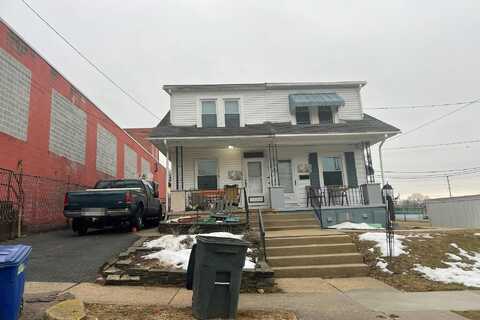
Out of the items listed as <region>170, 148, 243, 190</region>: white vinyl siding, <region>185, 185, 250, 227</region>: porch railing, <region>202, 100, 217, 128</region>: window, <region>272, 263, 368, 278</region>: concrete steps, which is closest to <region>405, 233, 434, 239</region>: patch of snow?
<region>272, 263, 368, 278</region>: concrete steps

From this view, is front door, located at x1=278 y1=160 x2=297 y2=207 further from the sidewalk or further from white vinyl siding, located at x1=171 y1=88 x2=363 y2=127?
the sidewalk

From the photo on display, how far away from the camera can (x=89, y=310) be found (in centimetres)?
471

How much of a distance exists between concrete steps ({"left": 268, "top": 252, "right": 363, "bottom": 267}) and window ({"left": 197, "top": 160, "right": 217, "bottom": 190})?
23.2 feet

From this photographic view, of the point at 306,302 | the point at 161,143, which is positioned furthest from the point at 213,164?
the point at 306,302

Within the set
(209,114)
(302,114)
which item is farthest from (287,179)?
(209,114)

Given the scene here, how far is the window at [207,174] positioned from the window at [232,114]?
73.0 inches

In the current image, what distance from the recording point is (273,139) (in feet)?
46.7

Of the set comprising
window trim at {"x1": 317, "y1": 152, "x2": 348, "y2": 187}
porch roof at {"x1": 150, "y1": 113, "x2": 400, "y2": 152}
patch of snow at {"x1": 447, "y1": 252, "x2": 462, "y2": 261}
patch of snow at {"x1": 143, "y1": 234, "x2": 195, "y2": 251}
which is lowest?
patch of snow at {"x1": 447, "y1": 252, "x2": 462, "y2": 261}

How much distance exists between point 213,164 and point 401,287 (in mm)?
9490

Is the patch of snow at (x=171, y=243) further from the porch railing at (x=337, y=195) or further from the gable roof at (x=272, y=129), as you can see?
the porch railing at (x=337, y=195)

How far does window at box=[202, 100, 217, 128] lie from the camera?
15695 mm

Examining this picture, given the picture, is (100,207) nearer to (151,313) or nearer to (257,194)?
(257,194)

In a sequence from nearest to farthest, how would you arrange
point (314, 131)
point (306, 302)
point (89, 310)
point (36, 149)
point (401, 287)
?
point (89, 310) → point (306, 302) → point (401, 287) → point (36, 149) → point (314, 131)

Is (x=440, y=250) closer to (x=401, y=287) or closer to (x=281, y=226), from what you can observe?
(x=401, y=287)
